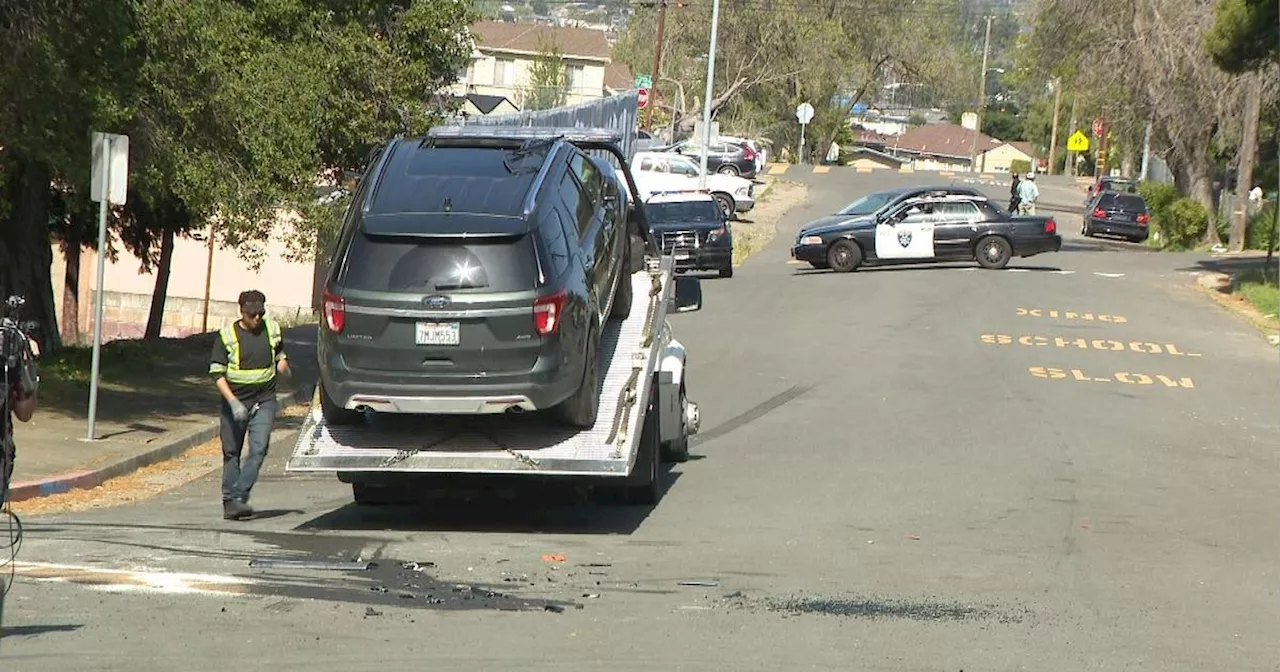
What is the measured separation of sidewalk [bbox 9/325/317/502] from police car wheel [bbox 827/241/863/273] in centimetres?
1422

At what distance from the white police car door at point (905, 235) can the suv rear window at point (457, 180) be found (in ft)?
80.8

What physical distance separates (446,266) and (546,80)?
263 ft

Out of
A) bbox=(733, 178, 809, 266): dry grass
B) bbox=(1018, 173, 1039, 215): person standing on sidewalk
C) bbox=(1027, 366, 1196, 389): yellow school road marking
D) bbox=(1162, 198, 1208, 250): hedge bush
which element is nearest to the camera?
bbox=(1027, 366, 1196, 389): yellow school road marking

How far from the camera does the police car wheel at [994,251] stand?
37.1 metres

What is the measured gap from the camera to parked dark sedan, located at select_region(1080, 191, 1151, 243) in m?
50.6

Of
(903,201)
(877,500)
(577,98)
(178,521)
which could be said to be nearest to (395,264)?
(178,521)

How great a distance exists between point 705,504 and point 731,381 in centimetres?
873

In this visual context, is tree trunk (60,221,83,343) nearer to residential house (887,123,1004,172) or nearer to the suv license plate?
the suv license plate

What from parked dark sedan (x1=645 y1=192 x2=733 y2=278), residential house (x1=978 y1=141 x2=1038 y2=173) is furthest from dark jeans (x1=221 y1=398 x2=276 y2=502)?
residential house (x1=978 y1=141 x2=1038 y2=173)

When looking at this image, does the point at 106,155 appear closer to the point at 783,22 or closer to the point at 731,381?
the point at 731,381

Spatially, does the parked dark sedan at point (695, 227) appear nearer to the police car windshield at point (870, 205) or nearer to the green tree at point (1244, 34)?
the police car windshield at point (870, 205)

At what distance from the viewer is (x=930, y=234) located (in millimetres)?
36906

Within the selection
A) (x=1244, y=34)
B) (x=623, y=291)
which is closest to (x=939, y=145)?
(x=1244, y=34)

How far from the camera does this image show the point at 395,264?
11.8 metres
